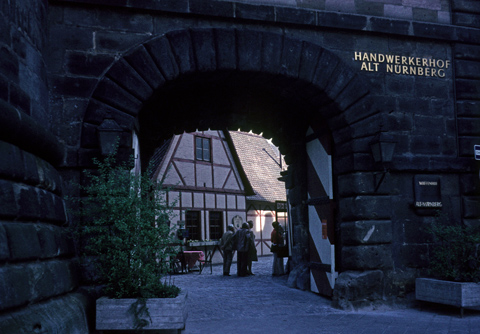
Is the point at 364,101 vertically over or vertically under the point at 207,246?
over

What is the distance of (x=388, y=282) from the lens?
730 cm

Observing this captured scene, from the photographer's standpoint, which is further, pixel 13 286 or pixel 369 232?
pixel 369 232

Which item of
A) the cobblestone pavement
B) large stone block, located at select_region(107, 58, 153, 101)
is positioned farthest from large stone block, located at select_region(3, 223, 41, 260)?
large stone block, located at select_region(107, 58, 153, 101)

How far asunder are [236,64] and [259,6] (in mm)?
893

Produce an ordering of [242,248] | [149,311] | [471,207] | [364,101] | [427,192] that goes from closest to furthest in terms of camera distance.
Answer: [149,311], [364,101], [427,192], [471,207], [242,248]

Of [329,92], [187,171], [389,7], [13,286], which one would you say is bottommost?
[13,286]

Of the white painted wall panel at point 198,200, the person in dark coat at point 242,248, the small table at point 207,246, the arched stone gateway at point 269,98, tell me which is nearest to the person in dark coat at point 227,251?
the person in dark coat at point 242,248

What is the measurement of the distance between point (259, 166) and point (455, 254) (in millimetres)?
17267

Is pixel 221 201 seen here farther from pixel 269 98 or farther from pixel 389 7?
pixel 389 7

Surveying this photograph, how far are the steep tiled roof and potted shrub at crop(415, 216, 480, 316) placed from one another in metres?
14.2

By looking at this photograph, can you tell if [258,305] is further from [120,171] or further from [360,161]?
[120,171]

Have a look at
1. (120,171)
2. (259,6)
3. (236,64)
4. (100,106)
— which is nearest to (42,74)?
(100,106)

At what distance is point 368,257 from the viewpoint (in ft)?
23.7

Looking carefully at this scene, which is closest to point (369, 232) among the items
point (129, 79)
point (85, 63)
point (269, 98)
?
point (269, 98)
